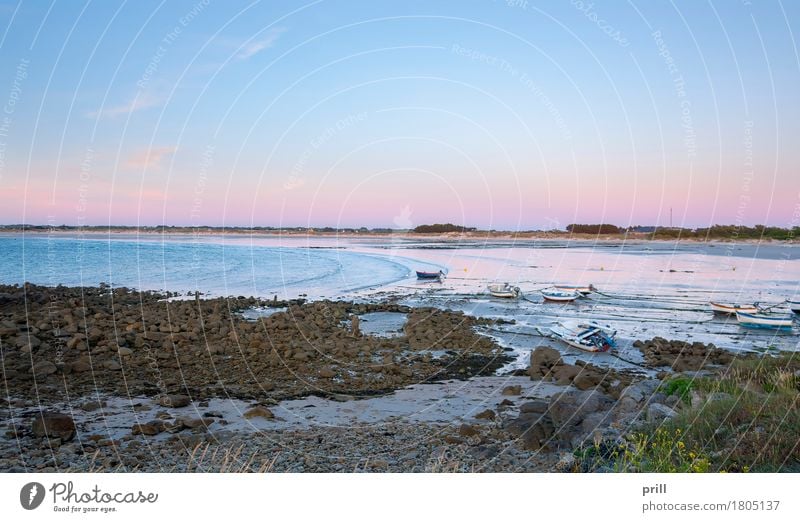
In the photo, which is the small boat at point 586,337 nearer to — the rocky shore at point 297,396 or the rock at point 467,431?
the rocky shore at point 297,396

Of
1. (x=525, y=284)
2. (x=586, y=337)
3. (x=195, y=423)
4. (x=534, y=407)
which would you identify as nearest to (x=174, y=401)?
(x=195, y=423)

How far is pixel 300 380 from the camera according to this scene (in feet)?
49.4

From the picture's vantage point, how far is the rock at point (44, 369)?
46.7 feet

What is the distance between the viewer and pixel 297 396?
13.7 meters

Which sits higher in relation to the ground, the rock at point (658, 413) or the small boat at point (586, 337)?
the rock at point (658, 413)

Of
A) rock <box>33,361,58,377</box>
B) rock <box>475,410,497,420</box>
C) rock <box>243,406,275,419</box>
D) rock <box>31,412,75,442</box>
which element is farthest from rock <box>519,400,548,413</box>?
rock <box>33,361,58,377</box>

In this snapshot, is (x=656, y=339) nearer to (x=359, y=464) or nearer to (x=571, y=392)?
(x=571, y=392)

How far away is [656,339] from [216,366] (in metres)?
15.2

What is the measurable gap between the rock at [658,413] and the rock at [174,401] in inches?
368

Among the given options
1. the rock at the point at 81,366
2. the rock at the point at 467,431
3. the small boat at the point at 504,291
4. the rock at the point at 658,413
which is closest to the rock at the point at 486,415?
the rock at the point at 467,431

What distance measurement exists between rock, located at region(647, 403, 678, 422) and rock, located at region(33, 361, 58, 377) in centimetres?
1365

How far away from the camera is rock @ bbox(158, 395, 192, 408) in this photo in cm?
1249

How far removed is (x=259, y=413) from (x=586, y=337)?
42.5 ft
